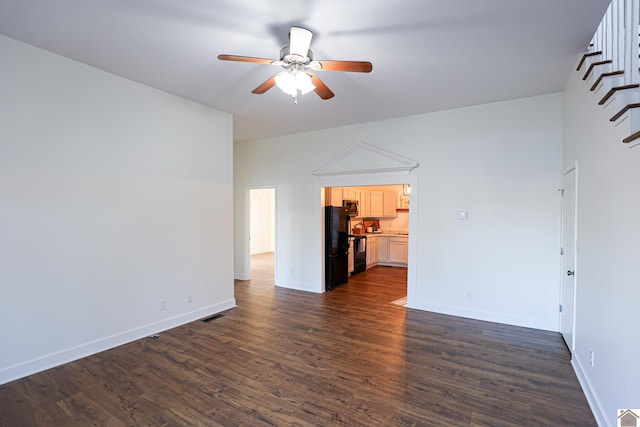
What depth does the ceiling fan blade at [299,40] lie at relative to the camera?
2258 mm

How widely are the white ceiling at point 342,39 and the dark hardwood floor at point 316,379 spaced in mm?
3102

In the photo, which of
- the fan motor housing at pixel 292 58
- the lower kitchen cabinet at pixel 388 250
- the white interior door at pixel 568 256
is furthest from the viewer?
the lower kitchen cabinet at pixel 388 250

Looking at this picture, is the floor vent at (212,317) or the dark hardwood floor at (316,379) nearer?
the dark hardwood floor at (316,379)

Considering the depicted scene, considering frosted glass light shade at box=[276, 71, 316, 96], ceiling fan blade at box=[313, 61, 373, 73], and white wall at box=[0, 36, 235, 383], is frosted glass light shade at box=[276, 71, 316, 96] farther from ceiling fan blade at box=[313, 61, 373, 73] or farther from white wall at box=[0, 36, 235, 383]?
white wall at box=[0, 36, 235, 383]

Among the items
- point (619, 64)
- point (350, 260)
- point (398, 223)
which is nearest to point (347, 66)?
point (619, 64)

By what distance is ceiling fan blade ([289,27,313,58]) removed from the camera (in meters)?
2.26

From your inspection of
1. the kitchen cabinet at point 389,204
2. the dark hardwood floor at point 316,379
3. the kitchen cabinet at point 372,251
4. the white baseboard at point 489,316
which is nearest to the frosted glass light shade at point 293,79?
the dark hardwood floor at point 316,379

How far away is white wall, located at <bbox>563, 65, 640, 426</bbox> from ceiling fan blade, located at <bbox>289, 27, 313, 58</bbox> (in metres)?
2.25

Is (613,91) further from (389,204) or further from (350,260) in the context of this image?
(389,204)

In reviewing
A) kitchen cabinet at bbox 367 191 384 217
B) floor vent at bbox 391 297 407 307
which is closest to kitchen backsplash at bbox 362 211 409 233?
kitchen cabinet at bbox 367 191 384 217

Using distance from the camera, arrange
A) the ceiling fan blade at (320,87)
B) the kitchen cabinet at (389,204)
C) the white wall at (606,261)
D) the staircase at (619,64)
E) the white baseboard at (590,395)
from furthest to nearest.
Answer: the kitchen cabinet at (389,204)
the ceiling fan blade at (320,87)
the white baseboard at (590,395)
the staircase at (619,64)
the white wall at (606,261)

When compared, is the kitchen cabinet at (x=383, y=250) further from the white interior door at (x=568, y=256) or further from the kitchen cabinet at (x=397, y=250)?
the white interior door at (x=568, y=256)

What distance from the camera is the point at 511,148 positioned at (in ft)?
13.3

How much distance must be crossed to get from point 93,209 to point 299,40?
2.81 metres
